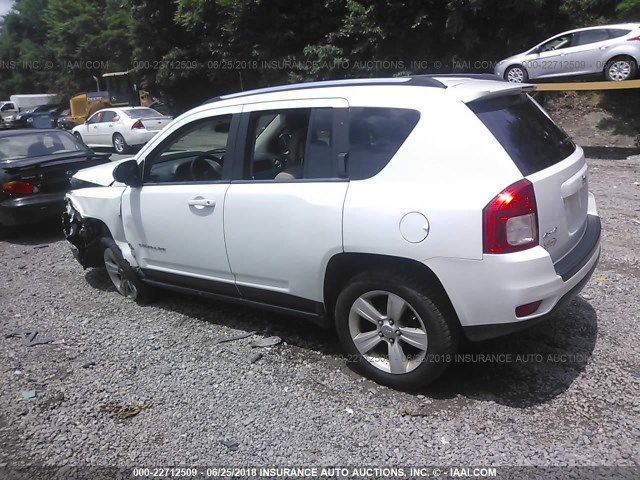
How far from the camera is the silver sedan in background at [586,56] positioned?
12.8m

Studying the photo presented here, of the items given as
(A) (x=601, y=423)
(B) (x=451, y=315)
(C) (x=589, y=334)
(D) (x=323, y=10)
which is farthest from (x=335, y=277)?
(D) (x=323, y=10)

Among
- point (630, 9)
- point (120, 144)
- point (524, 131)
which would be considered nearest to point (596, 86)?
point (630, 9)

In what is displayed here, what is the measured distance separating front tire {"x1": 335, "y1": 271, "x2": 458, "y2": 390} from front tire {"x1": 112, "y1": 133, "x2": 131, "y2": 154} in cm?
1636

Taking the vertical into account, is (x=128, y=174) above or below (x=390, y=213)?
above

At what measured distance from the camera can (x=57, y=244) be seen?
7746 mm

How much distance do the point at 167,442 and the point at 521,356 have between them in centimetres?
237

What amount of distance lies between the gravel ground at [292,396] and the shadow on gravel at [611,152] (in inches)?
304

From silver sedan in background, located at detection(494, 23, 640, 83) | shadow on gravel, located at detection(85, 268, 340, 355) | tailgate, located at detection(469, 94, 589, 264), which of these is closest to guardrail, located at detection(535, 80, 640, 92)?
silver sedan in background, located at detection(494, 23, 640, 83)

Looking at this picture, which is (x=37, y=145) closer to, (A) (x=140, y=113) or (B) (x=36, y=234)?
(B) (x=36, y=234)

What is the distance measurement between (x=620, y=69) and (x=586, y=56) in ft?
2.72

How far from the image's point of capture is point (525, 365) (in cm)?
375

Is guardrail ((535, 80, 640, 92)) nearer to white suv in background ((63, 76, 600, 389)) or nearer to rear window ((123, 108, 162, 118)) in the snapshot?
white suv in background ((63, 76, 600, 389))

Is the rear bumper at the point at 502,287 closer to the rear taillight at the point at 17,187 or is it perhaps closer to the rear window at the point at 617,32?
the rear taillight at the point at 17,187

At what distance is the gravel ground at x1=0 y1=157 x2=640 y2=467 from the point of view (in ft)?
9.91
